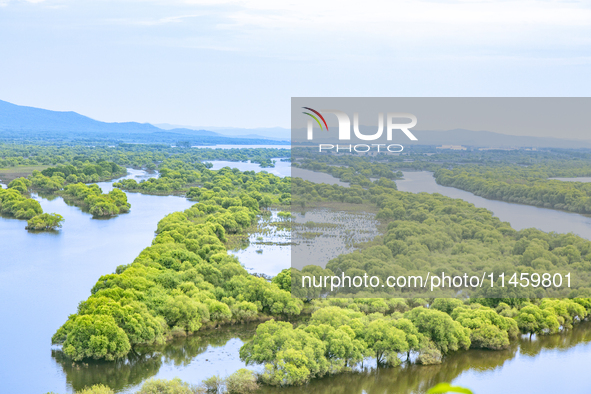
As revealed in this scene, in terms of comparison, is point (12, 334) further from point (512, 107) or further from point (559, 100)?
point (559, 100)

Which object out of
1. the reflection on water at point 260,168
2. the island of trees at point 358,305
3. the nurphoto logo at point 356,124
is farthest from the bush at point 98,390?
the reflection on water at point 260,168

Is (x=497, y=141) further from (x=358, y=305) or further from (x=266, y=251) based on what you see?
(x=266, y=251)

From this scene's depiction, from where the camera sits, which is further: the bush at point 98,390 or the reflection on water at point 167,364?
the reflection on water at point 167,364

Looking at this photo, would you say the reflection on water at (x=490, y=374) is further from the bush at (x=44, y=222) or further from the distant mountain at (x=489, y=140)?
the bush at (x=44, y=222)

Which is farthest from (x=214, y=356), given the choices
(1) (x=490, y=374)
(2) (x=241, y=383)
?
(1) (x=490, y=374)

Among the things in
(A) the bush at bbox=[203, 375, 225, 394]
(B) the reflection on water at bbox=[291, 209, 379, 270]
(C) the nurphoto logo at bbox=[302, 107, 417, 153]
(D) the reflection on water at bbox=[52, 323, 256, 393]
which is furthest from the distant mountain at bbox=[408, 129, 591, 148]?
(A) the bush at bbox=[203, 375, 225, 394]

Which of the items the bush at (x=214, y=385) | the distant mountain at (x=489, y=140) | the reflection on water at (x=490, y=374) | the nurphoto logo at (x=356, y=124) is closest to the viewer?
the bush at (x=214, y=385)

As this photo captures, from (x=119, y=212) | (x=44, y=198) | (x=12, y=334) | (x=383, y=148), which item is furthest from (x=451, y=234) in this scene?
(x=44, y=198)
